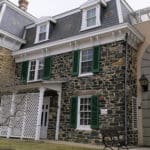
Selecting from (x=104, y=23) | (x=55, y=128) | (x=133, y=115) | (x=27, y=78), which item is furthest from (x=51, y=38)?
(x=133, y=115)

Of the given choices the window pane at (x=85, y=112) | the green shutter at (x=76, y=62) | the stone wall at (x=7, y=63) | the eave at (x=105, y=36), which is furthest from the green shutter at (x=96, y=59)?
the stone wall at (x=7, y=63)

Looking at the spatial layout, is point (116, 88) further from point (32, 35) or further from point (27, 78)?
point (32, 35)

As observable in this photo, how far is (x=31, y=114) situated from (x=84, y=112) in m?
3.03

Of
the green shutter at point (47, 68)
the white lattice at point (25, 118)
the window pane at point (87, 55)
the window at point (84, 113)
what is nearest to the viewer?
the window at point (84, 113)

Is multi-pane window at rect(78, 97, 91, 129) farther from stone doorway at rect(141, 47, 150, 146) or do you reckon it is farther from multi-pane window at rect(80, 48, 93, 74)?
stone doorway at rect(141, 47, 150, 146)

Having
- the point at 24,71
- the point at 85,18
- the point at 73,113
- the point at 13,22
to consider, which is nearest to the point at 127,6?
the point at 85,18

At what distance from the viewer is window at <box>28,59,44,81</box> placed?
17.5m

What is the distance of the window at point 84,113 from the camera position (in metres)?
14.2

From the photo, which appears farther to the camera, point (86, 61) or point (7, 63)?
point (7, 63)

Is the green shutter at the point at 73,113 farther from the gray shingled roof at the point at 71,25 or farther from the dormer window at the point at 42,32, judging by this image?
the dormer window at the point at 42,32

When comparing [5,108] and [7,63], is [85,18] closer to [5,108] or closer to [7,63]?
[7,63]

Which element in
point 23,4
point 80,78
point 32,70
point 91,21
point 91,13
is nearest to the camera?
point 80,78

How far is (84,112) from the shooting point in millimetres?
14508

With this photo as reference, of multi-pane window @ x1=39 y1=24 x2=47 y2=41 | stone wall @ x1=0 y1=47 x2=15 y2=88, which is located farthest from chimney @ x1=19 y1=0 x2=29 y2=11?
stone wall @ x1=0 y1=47 x2=15 y2=88
